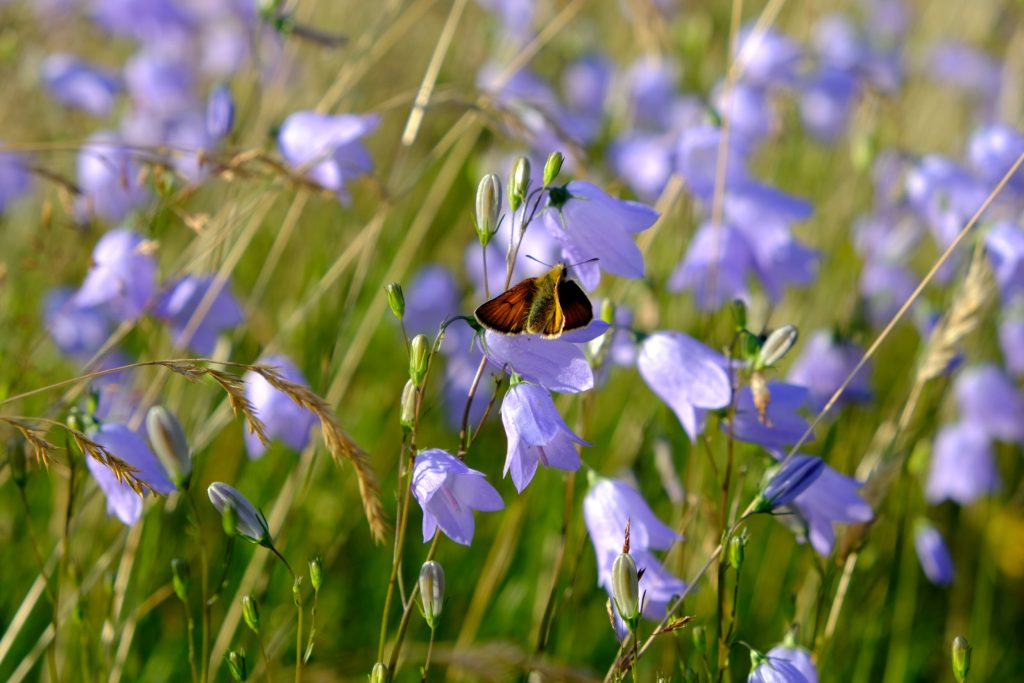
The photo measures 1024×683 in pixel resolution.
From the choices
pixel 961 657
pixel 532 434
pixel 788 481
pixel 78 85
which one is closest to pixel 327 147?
pixel 532 434

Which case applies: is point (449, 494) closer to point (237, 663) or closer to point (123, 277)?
point (237, 663)

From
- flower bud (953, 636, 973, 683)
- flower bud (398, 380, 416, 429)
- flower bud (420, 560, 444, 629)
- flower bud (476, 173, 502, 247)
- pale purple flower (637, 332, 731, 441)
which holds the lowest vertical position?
flower bud (953, 636, 973, 683)

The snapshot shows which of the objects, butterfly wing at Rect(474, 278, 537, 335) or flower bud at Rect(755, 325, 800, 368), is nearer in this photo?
butterfly wing at Rect(474, 278, 537, 335)

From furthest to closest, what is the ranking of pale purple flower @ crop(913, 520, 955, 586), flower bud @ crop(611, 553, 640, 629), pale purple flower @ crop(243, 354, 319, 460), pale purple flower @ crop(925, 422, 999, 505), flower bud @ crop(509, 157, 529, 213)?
pale purple flower @ crop(925, 422, 999, 505), pale purple flower @ crop(913, 520, 955, 586), pale purple flower @ crop(243, 354, 319, 460), flower bud @ crop(509, 157, 529, 213), flower bud @ crop(611, 553, 640, 629)

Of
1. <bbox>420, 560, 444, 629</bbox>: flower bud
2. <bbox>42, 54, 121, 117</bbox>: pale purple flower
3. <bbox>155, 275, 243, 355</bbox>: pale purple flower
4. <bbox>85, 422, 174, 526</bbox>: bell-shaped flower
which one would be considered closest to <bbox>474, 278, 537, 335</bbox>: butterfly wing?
<bbox>420, 560, 444, 629</bbox>: flower bud

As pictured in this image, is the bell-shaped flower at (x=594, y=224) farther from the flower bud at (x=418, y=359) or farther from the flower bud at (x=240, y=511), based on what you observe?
the flower bud at (x=240, y=511)

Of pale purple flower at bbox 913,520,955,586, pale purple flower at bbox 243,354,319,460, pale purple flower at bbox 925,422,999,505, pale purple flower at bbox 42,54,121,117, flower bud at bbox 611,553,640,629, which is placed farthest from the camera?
pale purple flower at bbox 42,54,121,117

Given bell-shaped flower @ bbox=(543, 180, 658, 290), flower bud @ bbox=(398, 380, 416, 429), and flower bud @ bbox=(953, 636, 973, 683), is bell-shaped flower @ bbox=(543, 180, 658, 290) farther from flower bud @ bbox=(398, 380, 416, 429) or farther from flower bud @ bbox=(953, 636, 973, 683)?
flower bud @ bbox=(953, 636, 973, 683)
